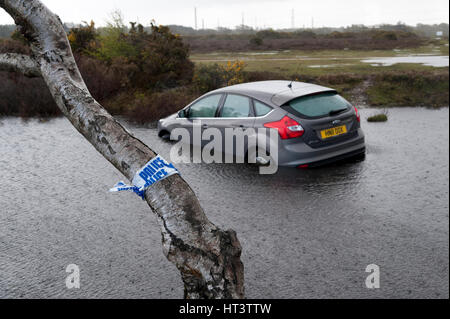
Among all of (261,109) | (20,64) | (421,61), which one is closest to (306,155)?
(261,109)

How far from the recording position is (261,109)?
26.1 ft

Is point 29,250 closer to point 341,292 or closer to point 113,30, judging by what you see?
point 341,292

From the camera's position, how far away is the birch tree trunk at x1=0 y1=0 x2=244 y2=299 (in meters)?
3.09

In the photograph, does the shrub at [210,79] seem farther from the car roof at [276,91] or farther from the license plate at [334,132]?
the license plate at [334,132]

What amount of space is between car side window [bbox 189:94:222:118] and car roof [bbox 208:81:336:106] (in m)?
0.27

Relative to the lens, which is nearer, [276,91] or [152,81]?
[276,91]

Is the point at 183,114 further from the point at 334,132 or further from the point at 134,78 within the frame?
the point at 134,78

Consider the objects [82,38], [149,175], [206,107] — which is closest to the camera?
[149,175]

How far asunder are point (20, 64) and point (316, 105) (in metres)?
4.95

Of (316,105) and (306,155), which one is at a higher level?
(316,105)

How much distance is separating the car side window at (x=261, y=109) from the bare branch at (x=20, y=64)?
4.27 m

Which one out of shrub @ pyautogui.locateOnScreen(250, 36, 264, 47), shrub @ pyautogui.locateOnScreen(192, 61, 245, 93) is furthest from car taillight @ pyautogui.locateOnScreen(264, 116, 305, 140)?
shrub @ pyautogui.locateOnScreen(250, 36, 264, 47)

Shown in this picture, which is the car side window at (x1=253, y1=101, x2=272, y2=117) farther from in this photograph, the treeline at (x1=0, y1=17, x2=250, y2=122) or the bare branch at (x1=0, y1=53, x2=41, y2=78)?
the treeline at (x1=0, y1=17, x2=250, y2=122)

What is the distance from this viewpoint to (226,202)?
6660 mm
